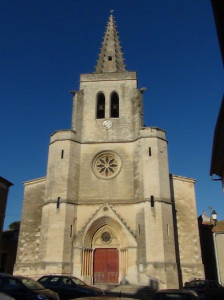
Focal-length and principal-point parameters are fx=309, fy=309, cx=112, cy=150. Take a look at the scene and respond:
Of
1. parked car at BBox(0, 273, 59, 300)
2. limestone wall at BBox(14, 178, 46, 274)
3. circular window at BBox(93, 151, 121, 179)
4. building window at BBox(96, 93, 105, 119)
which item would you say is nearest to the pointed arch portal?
limestone wall at BBox(14, 178, 46, 274)

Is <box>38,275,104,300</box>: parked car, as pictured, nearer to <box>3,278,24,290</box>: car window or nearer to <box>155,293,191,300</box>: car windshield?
<box>3,278,24,290</box>: car window

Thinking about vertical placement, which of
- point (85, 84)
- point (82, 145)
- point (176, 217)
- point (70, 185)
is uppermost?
Answer: point (85, 84)

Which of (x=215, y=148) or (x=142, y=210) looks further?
(x=142, y=210)

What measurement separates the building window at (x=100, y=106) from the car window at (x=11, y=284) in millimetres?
17163

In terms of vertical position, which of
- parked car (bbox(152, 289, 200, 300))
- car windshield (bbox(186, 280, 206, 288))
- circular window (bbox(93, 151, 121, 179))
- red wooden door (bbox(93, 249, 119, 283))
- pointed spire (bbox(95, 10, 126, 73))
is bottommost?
parked car (bbox(152, 289, 200, 300))

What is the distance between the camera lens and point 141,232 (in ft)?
60.8

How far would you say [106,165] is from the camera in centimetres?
2155

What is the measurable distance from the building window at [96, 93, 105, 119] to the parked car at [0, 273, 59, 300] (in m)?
17.1

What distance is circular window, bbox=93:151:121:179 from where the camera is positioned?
21.2 metres

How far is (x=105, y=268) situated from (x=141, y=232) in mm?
3163

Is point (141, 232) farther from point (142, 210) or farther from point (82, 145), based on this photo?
point (82, 145)

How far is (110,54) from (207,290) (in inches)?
868

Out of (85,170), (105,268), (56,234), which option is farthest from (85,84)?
(105,268)

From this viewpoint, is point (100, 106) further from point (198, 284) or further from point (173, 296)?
point (173, 296)
